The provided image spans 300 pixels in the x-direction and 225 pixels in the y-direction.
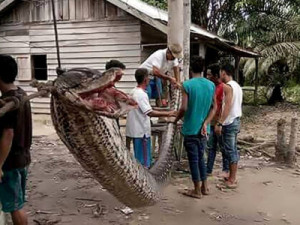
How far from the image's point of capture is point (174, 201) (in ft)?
16.2

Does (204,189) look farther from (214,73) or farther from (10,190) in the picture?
(10,190)

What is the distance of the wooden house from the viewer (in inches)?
448

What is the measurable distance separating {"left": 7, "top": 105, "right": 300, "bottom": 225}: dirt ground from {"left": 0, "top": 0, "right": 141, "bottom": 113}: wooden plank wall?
5357mm

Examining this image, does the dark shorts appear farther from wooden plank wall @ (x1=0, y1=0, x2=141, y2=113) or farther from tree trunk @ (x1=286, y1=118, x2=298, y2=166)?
wooden plank wall @ (x1=0, y1=0, x2=141, y2=113)

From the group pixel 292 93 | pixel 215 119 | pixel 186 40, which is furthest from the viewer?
pixel 292 93

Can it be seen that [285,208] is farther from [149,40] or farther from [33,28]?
[33,28]

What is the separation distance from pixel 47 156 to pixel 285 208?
442 centimetres

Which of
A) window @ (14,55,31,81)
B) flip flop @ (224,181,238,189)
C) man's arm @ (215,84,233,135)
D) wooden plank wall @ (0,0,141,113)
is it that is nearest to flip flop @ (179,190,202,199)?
flip flop @ (224,181,238,189)

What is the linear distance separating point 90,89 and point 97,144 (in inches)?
16.8

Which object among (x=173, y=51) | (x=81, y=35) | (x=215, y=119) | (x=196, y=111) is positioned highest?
(x=81, y=35)

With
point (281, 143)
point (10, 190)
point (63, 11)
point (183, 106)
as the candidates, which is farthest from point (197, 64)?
point (63, 11)

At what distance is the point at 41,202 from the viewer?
4793 mm

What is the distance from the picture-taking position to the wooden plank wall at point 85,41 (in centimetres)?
1148

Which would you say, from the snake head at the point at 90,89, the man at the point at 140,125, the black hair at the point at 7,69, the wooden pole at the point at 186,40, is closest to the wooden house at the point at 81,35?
the wooden pole at the point at 186,40
